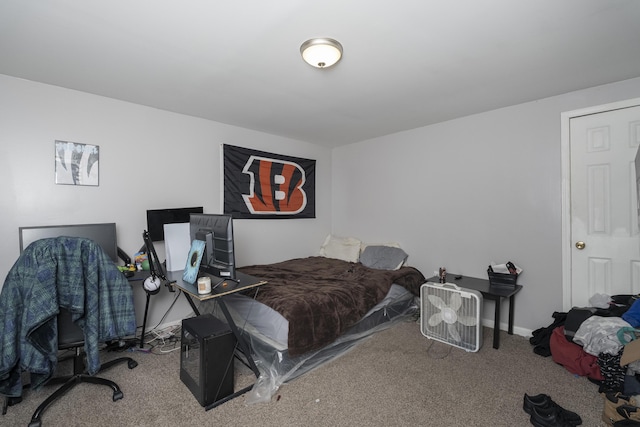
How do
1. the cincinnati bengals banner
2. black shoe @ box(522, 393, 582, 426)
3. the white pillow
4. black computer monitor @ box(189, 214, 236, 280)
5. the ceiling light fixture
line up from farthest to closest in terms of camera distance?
the white pillow → the cincinnati bengals banner → black computer monitor @ box(189, 214, 236, 280) → the ceiling light fixture → black shoe @ box(522, 393, 582, 426)

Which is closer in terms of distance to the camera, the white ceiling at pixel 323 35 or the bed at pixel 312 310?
the white ceiling at pixel 323 35

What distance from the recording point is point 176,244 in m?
2.62

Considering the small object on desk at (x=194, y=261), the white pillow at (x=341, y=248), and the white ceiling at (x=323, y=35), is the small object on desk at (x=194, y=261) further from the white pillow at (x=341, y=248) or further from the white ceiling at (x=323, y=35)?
the white pillow at (x=341, y=248)

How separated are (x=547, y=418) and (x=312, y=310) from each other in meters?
1.57

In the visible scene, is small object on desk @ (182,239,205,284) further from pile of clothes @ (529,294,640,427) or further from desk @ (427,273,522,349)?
pile of clothes @ (529,294,640,427)

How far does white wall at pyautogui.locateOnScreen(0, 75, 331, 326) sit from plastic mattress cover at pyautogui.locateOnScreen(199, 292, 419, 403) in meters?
1.17

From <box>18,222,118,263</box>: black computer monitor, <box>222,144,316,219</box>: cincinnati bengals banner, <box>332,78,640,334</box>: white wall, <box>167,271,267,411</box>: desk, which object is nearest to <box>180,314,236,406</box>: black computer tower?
Result: <box>167,271,267,411</box>: desk

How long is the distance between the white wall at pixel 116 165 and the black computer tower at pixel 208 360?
4.17 feet

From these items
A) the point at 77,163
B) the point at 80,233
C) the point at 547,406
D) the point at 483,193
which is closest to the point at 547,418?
the point at 547,406

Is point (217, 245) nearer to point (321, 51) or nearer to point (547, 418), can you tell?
point (321, 51)

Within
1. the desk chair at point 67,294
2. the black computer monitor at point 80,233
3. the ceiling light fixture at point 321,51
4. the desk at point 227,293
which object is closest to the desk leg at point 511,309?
the desk at point 227,293

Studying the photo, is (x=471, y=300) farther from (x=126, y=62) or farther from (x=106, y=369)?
(x=126, y=62)

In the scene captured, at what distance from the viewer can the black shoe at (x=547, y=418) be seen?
1.66 m

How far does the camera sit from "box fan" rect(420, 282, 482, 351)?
2.54 meters
